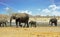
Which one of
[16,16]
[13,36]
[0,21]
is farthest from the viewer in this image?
[0,21]

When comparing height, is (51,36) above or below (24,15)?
below

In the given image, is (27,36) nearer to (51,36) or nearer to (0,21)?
(51,36)

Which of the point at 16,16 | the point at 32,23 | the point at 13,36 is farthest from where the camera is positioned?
the point at 32,23

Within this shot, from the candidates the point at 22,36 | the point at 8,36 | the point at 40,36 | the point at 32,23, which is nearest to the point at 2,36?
the point at 8,36

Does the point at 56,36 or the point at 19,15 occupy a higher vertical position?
the point at 19,15

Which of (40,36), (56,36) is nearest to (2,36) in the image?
(40,36)

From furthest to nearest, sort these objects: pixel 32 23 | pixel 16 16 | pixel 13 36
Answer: pixel 32 23
pixel 16 16
pixel 13 36

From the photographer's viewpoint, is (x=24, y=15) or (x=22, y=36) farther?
(x=24, y=15)

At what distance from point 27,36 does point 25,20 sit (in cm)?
1355

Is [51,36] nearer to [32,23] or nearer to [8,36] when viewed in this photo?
[8,36]

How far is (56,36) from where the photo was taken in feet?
47.1

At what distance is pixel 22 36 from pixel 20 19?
41.9ft

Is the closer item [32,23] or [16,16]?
[16,16]

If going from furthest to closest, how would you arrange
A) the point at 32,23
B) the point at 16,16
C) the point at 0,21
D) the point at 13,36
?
the point at 32,23
the point at 0,21
the point at 16,16
the point at 13,36
